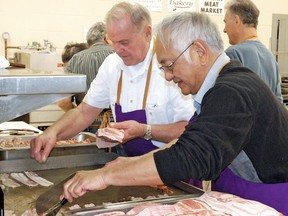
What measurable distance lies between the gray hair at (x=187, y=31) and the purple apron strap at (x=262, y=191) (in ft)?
1.82

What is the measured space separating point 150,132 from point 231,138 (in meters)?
0.92

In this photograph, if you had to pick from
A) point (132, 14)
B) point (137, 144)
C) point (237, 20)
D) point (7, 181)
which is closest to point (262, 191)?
point (137, 144)

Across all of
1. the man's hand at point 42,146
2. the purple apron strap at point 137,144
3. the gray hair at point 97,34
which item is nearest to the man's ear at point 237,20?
the gray hair at point 97,34

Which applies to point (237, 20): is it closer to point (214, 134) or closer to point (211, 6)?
point (214, 134)

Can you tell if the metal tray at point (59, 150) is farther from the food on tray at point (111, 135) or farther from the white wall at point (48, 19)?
the white wall at point (48, 19)

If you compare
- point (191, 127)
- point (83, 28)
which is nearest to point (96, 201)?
point (191, 127)

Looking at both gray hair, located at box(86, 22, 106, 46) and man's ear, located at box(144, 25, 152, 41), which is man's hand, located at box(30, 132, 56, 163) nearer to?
man's ear, located at box(144, 25, 152, 41)

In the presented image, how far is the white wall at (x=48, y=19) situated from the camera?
526 cm

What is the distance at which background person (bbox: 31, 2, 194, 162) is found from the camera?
244 centimetres

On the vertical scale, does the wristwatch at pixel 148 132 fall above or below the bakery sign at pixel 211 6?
below

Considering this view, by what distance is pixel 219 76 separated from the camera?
5.44 feet

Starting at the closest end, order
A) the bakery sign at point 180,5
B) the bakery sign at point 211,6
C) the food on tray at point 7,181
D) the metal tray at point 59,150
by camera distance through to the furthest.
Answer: the food on tray at point 7,181 < the metal tray at point 59,150 < the bakery sign at point 180,5 < the bakery sign at point 211,6

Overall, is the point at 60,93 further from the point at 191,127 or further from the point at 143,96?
the point at 143,96

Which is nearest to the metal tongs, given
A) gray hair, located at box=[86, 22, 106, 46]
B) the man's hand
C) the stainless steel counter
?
the stainless steel counter
